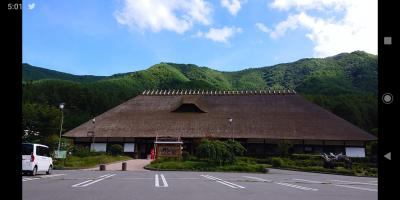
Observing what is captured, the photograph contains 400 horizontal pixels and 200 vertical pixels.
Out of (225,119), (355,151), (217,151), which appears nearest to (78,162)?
(217,151)

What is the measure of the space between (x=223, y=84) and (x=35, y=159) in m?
86.0

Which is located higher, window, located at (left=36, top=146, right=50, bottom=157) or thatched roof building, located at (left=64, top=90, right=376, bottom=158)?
thatched roof building, located at (left=64, top=90, right=376, bottom=158)

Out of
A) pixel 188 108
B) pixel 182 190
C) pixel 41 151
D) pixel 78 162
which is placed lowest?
pixel 78 162

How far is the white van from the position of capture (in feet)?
53.4

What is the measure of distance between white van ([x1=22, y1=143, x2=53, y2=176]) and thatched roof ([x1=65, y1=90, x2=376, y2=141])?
21765mm

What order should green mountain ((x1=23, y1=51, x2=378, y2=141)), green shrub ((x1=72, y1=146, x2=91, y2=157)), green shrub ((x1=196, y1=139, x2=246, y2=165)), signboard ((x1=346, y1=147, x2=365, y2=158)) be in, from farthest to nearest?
1. green mountain ((x1=23, y1=51, x2=378, y2=141))
2. signboard ((x1=346, y1=147, x2=365, y2=158))
3. green shrub ((x1=72, y1=146, x2=91, y2=157))
4. green shrub ((x1=196, y1=139, x2=246, y2=165))

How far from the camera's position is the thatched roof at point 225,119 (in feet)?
129

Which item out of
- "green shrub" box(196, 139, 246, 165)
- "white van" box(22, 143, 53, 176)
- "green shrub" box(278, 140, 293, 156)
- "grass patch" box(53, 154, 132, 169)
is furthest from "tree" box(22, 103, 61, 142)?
"green shrub" box(278, 140, 293, 156)

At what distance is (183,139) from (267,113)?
33.0 ft

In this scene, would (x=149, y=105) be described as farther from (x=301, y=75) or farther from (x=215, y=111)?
(x=301, y=75)

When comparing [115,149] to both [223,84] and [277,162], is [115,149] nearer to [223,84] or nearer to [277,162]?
[277,162]

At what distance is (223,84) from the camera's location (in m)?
101
